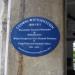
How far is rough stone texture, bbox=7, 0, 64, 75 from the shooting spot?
5551mm

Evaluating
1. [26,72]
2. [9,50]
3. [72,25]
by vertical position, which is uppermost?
[72,25]

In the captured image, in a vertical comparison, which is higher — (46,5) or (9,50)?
(46,5)

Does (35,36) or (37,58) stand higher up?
(35,36)

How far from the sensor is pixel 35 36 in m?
Answer: 5.68

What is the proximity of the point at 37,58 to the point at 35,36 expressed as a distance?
16.1 inches

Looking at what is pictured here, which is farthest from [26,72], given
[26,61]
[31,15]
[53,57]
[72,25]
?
[72,25]

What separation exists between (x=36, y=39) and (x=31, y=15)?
0.46 metres

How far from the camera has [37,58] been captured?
5.61 meters

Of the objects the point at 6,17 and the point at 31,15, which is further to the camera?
the point at 6,17

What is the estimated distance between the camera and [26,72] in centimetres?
562

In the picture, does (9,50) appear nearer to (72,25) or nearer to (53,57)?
(53,57)

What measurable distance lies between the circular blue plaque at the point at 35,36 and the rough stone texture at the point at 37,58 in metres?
0.08

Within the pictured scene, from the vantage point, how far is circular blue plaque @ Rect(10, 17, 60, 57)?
18.5 ft

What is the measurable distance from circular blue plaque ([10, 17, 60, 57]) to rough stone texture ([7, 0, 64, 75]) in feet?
0.26
